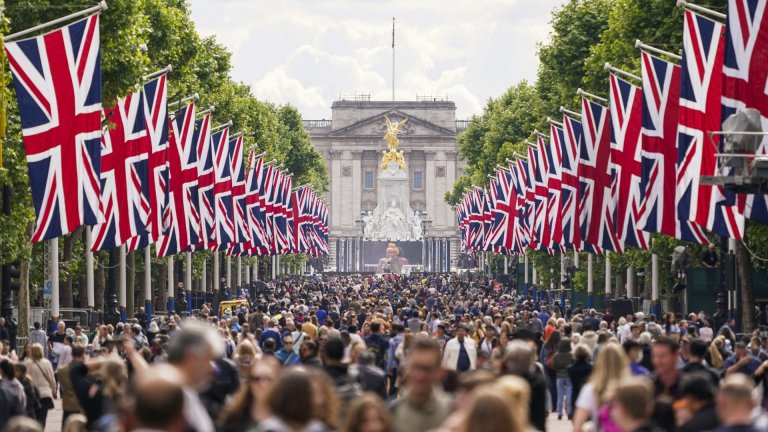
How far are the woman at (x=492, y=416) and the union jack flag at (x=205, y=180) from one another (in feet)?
123

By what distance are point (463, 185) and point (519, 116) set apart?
55263 mm

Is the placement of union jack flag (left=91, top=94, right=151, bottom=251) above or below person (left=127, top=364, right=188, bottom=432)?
above

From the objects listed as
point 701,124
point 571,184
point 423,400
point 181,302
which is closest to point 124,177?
point 701,124

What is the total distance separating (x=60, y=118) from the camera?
2869 centimetres

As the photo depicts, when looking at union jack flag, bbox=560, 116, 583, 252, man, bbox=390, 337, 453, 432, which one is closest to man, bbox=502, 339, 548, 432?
man, bbox=390, 337, 453, 432

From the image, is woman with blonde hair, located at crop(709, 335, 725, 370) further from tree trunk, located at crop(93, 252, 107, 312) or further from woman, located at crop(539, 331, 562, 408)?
tree trunk, located at crop(93, 252, 107, 312)

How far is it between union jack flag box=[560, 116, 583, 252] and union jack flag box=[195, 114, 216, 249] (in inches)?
354

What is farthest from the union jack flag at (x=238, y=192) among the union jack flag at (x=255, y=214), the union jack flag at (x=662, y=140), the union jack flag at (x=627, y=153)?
the union jack flag at (x=662, y=140)

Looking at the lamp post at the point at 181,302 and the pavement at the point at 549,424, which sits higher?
the lamp post at the point at 181,302

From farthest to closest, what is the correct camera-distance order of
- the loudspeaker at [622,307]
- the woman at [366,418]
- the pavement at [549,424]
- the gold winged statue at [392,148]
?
the gold winged statue at [392,148], the loudspeaker at [622,307], the pavement at [549,424], the woman at [366,418]

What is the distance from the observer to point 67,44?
28672 mm

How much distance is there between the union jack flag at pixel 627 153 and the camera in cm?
3716

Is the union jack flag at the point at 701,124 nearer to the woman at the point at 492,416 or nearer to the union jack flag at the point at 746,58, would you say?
the union jack flag at the point at 746,58

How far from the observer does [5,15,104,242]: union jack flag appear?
28.1 m
